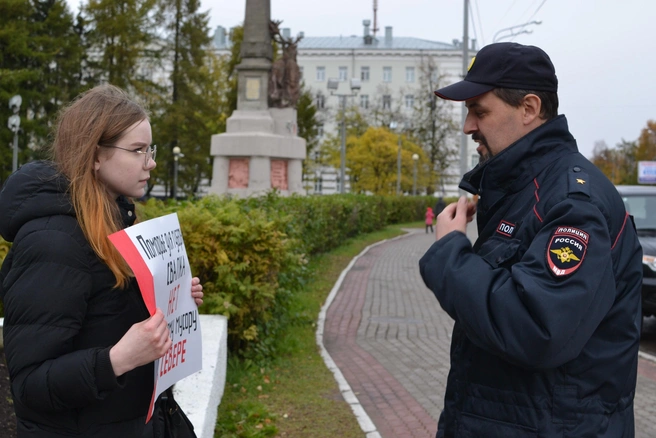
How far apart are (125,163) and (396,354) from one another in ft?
22.8

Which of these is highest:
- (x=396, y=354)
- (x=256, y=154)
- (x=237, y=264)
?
(x=256, y=154)

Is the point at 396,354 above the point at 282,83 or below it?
below

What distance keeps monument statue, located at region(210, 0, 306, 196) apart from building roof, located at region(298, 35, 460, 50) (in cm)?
6756

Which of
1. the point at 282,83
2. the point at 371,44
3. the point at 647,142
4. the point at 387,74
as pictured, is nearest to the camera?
the point at 282,83

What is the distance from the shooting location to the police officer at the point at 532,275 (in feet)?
6.22

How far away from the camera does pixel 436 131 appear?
6556cm

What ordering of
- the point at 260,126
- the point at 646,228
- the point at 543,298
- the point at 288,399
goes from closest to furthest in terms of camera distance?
1. the point at 543,298
2. the point at 288,399
3. the point at 646,228
4. the point at 260,126

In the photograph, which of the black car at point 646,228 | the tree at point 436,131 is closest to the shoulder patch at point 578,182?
the black car at point 646,228

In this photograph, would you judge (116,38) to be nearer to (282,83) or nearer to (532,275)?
(282,83)

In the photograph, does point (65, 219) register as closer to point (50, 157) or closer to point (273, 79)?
point (50, 157)

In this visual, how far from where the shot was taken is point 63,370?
202 centimetres

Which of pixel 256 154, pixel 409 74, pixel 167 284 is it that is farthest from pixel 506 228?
pixel 409 74

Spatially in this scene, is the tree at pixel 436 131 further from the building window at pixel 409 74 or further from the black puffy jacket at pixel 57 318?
the black puffy jacket at pixel 57 318

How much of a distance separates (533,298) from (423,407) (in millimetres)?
4980
